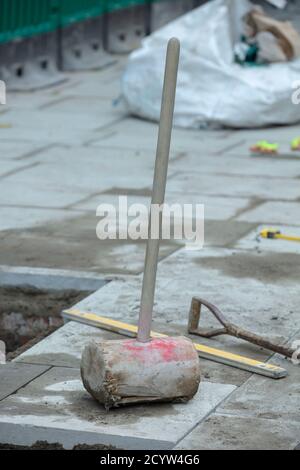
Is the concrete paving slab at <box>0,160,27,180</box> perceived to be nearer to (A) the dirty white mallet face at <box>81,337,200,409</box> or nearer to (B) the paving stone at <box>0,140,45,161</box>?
(B) the paving stone at <box>0,140,45,161</box>

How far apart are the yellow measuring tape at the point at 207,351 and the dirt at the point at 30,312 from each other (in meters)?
0.54

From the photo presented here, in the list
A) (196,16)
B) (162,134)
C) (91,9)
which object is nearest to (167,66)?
(162,134)

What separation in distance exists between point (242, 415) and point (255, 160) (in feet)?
19.3

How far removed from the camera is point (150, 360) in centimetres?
509

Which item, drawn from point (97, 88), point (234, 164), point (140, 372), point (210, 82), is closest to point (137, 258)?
point (140, 372)

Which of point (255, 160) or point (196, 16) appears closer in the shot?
point (255, 160)

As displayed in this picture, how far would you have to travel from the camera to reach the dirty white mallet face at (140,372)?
5055 millimetres

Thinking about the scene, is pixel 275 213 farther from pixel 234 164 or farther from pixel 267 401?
pixel 267 401

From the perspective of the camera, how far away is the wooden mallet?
198 inches

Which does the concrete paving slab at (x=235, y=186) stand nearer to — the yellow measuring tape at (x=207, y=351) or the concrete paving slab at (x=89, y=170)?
the concrete paving slab at (x=89, y=170)

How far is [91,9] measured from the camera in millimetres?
16125

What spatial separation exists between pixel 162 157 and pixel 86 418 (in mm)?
1165

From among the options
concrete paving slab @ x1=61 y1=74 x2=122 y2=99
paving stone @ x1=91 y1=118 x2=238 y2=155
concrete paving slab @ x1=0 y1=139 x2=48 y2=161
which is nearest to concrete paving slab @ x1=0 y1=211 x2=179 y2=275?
concrete paving slab @ x1=0 y1=139 x2=48 y2=161
